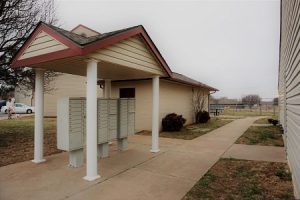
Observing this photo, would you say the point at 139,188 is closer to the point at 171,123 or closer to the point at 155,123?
the point at 155,123

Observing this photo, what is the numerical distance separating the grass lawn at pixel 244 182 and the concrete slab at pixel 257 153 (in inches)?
26.5

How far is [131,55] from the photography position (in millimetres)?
6539

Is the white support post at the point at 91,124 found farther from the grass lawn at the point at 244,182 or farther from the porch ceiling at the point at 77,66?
the grass lawn at the point at 244,182

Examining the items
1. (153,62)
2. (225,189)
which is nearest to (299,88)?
(225,189)

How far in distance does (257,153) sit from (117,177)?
16.2 feet

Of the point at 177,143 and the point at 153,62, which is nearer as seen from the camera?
the point at 153,62

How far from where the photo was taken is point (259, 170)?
238 inches

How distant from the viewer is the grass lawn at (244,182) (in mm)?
4492

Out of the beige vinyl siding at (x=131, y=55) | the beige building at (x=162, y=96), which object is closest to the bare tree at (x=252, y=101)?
the beige building at (x=162, y=96)

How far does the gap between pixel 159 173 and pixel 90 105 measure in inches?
87.8

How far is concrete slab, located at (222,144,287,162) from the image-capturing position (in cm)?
729

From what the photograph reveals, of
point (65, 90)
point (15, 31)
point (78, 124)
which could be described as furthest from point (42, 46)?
point (65, 90)

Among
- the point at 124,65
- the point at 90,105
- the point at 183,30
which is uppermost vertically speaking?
the point at 183,30

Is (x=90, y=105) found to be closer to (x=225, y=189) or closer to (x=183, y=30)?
(x=225, y=189)
